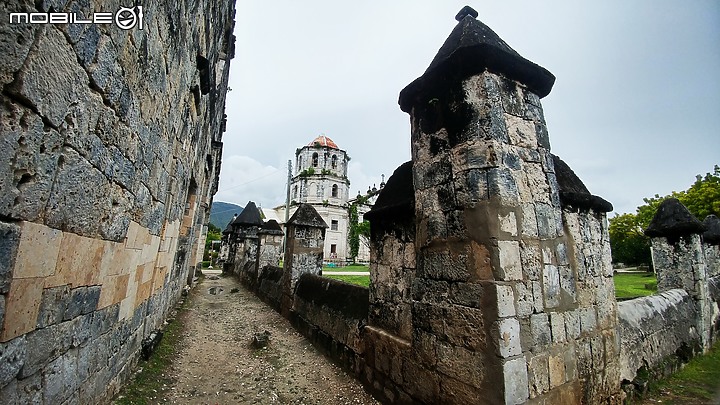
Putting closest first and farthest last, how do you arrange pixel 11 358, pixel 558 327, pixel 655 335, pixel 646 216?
pixel 11 358 → pixel 558 327 → pixel 655 335 → pixel 646 216

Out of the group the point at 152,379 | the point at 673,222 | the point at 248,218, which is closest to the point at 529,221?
the point at 152,379

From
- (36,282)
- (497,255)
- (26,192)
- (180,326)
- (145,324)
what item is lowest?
(180,326)

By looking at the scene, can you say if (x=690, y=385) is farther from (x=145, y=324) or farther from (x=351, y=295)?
(x=145, y=324)

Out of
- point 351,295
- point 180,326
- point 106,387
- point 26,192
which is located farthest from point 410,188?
point 180,326

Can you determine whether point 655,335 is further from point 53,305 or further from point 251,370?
point 53,305

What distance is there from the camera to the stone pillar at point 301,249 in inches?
284

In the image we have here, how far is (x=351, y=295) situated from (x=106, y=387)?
2958mm

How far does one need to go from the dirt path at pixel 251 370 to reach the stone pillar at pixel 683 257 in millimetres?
5737

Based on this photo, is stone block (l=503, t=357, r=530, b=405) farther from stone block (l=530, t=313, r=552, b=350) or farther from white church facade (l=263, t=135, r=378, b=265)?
white church facade (l=263, t=135, r=378, b=265)

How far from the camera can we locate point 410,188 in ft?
11.3

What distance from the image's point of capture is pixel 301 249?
7.41m

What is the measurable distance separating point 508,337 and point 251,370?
3564 mm

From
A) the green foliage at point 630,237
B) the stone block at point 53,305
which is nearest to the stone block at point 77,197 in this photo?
the stone block at point 53,305

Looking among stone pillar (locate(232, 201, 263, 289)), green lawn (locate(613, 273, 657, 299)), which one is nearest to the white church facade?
stone pillar (locate(232, 201, 263, 289))
